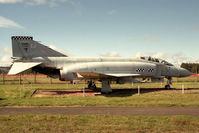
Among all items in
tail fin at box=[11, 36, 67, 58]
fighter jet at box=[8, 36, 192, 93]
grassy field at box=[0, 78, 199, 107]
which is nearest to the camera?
grassy field at box=[0, 78, 199, 107]

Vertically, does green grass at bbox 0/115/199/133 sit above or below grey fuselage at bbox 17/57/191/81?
below

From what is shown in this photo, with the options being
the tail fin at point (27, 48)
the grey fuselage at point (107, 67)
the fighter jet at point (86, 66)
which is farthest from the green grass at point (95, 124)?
the tail fin at point (27, 48)

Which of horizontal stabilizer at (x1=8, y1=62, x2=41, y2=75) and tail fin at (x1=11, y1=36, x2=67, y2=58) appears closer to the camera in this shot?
horizontal stabilizer at (x1=8, y1=62, x2=41, y2=75)

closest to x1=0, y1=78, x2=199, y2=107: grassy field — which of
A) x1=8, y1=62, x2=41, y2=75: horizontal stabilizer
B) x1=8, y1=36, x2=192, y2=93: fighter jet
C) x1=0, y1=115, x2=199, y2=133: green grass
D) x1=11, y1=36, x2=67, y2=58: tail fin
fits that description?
x1=8, y1=62, x2=41, y2=75: horizontal stabilizer

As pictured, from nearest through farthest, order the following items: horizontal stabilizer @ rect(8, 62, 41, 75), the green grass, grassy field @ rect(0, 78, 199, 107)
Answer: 1. the green grass
2. grassy field @ rect(0, 78, 199, 107)
3. horizontal stabilizer @ rect(8, 62, 41, 75)

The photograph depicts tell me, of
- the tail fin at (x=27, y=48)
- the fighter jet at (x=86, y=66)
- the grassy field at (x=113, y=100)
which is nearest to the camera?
the grassy field at (x=113, y=100)

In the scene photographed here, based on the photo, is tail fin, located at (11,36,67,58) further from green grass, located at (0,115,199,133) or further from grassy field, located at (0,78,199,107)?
green grass, located at (0,115,199,133)

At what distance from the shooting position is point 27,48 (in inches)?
840

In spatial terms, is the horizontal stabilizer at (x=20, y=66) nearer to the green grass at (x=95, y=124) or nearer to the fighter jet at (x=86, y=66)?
the fighter jet at (x=86, y=66)

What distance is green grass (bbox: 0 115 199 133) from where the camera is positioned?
7.47 metres

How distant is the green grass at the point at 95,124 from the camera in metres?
7.47

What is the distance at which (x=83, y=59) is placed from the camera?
22047 mm

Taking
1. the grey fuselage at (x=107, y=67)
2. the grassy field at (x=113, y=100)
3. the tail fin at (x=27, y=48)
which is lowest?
the grassy field at (x=113, y=100)

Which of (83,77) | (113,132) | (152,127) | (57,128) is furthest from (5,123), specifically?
(83,77)
